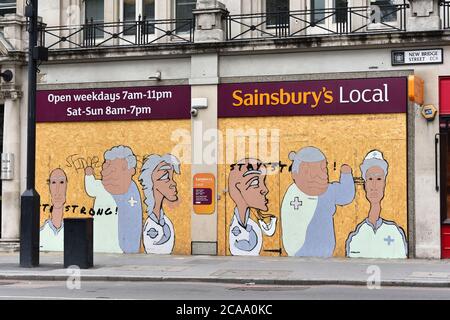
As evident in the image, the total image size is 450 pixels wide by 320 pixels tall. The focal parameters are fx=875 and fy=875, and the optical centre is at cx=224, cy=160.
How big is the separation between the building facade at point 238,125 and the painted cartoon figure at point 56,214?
39 mm

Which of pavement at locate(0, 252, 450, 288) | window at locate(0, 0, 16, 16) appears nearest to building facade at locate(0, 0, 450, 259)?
window at locate(0, 0, 16, 16)

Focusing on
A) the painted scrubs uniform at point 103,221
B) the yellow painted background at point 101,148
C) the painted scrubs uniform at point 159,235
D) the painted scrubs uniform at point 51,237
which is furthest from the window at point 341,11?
the painted scrubs uniform at point 51,237

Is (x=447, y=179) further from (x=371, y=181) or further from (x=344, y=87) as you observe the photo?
(x=344, y=87)

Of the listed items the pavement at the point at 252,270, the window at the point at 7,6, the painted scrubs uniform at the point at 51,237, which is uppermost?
the window at the point at 7,6

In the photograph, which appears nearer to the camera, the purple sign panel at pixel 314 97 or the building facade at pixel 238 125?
the building facade at pixel 238 125

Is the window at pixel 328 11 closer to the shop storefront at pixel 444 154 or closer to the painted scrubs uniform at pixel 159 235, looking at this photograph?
the shop storefront at pixel 444 154

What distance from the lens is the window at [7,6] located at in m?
25.3

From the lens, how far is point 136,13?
24.2m

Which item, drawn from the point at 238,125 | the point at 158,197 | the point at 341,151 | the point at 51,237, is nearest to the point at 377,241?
the point at 341,151

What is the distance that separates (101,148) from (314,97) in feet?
19.7

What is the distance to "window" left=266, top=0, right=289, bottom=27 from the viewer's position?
22.8 meters

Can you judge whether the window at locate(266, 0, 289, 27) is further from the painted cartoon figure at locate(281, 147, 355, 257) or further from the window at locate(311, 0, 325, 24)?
the painted cartoon figure at locate(281, 147, 355, 257)

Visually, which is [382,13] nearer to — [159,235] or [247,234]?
[247,234]

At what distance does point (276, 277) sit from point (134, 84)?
8250mm
